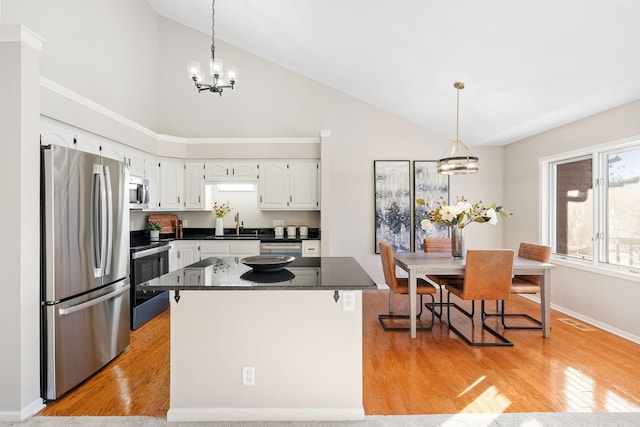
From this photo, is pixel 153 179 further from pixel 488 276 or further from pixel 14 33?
pixel 488 276

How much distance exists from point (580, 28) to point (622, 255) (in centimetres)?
251

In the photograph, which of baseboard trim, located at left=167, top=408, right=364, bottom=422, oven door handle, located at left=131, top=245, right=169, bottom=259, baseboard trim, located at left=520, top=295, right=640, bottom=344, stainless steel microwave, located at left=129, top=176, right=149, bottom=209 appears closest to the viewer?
baseboard trim, located at left=167, top=408, right=364, bottom=422

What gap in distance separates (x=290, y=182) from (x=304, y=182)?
22 cm

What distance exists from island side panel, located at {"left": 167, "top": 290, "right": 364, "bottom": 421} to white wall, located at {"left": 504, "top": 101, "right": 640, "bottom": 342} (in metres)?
3.25

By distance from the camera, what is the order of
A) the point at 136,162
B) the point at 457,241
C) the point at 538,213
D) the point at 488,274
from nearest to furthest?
the point at 488,274
the point at 457,241
the point at 136,162
the point at 538,213

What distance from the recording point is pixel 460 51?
324 centimetres

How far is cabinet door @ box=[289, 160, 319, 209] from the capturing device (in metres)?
5.10

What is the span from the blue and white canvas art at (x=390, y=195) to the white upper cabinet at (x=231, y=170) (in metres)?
2.05

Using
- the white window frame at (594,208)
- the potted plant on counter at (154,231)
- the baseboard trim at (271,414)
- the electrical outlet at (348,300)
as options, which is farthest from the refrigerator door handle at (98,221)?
the white window frame at (594,208)

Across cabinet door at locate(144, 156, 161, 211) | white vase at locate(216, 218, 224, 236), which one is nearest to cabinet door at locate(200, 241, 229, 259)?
white vase at locate(216, 218, 224, 236)

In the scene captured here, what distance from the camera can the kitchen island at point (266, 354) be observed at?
6.75 ft

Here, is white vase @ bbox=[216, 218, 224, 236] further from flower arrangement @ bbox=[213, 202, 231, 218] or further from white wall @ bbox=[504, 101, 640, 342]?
white wall @ bbox=[504, 101, 640, 342]

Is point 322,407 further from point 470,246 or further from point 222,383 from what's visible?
point 470,246

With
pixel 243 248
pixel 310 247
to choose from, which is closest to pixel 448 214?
pixel 310 247
